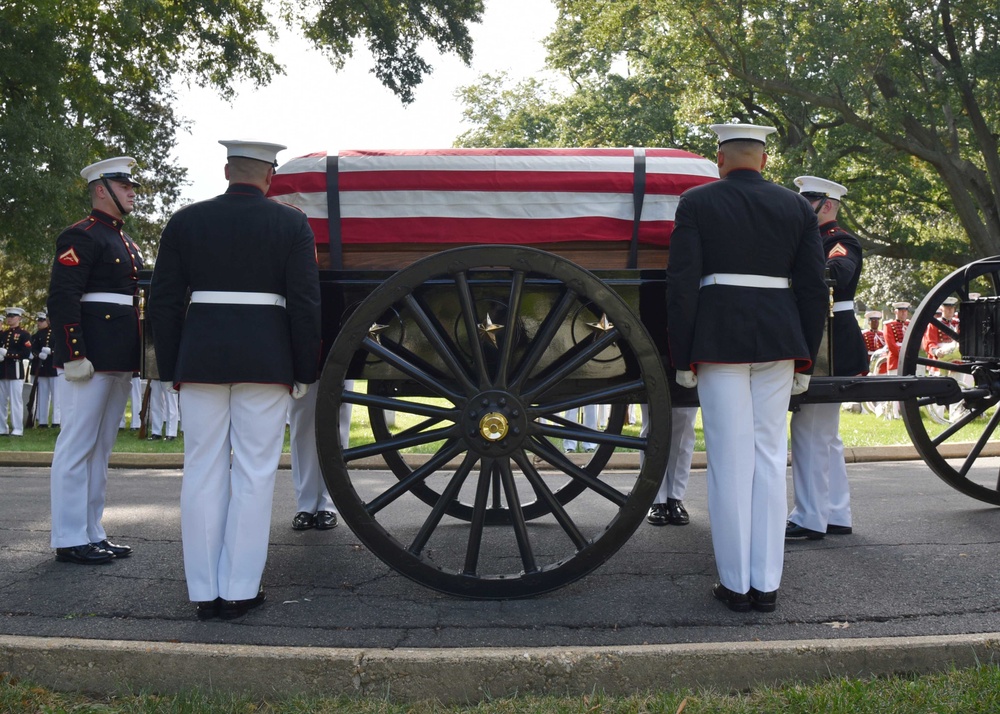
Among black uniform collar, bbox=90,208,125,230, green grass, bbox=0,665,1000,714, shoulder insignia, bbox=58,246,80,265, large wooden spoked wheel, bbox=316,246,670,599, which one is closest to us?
green grass, bbox=0,665,1000,714

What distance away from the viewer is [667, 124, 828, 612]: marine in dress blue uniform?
3699 millimetres

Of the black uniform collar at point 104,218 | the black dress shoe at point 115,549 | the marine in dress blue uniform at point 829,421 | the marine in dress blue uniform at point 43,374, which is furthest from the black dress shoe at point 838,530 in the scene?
the marine in dress blue uniform at point 43,374

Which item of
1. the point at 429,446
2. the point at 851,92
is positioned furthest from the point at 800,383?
the point at 851,92

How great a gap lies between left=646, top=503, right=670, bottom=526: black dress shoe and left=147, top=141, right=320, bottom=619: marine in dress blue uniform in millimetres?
2540

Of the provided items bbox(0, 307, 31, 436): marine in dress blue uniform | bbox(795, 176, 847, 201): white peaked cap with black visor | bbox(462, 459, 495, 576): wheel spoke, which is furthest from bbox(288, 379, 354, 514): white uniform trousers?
bbox(0, 307, 31, 436): marine in dress blue uniform

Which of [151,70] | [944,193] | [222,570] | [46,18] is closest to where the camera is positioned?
[222,570]

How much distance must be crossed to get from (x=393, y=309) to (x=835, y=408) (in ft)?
9.34

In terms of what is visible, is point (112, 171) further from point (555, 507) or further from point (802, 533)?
point (802, 533)

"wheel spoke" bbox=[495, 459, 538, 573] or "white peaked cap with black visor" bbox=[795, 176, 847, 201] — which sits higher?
"white peaked cap with black visor" bbox=[795, 176, 847, 201]

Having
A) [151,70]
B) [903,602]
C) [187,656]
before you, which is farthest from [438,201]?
[151,70]

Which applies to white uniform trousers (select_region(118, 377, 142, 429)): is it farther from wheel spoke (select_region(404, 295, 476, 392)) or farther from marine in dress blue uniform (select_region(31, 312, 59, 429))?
A: wheel spoke (select_region(404, 295, 476, 392))

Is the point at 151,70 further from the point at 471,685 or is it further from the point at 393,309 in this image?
the point at 471,685

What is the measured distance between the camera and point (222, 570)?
3719mm

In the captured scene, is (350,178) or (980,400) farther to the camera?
(980,400)
